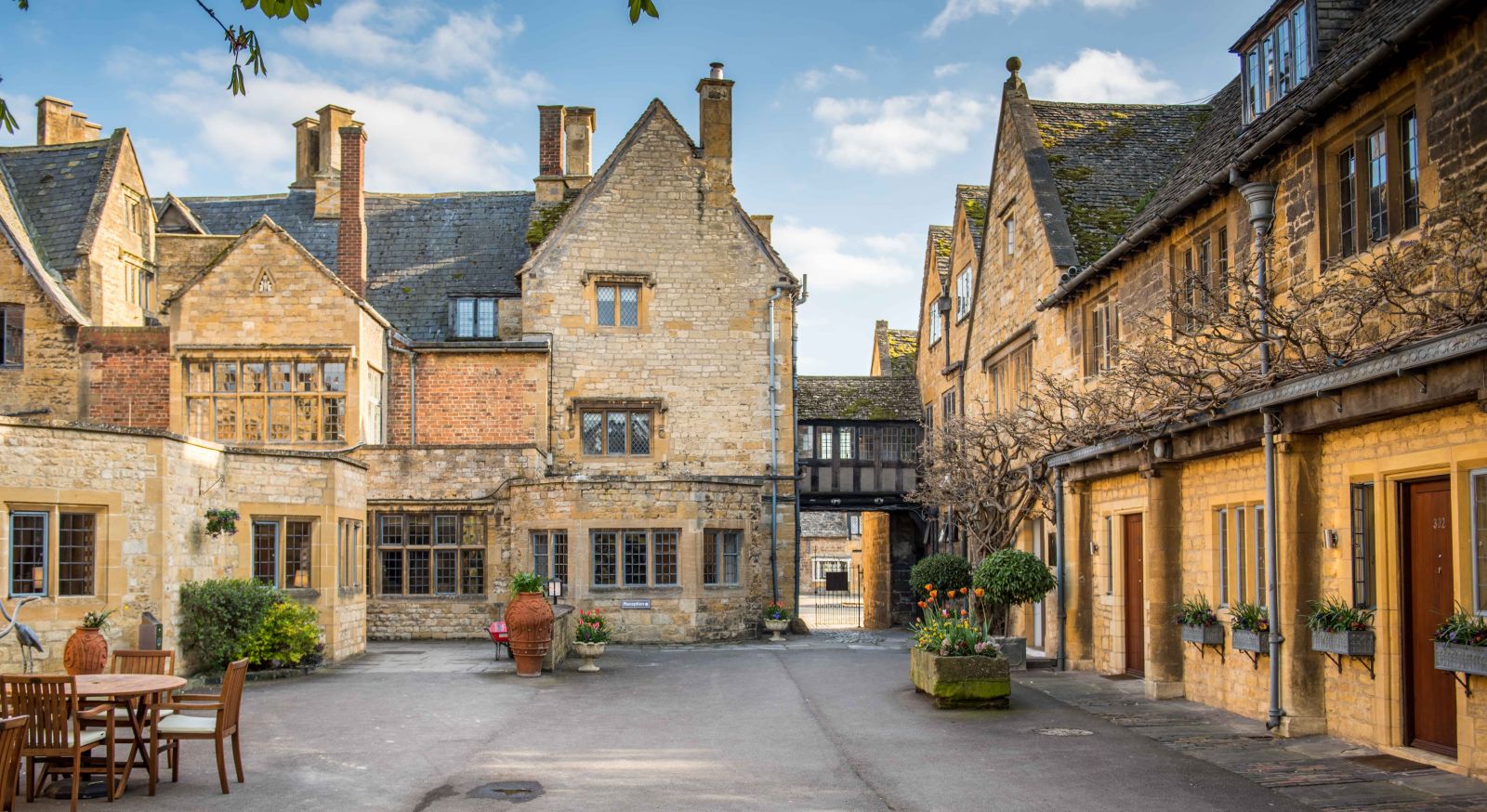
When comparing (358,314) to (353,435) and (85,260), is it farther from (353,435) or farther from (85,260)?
(85,260)

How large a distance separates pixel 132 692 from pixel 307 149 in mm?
32726

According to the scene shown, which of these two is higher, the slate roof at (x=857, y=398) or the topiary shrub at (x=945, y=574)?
the slate roof at (x=857, y=398)

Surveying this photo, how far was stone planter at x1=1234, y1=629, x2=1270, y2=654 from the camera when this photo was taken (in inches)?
508

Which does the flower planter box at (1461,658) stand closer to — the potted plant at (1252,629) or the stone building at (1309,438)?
the stone building at (1309,438)

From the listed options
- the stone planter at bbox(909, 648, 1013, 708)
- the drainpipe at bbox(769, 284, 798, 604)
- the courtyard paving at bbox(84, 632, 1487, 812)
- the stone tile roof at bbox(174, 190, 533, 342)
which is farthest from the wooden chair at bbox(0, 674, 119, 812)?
the stone tile roof at bbox(174, 190, 533, 342)

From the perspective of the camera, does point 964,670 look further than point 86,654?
Yes

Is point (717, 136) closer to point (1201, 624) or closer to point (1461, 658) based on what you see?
point (1201, 624)

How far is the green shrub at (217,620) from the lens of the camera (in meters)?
17.9

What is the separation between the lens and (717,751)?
12453mm

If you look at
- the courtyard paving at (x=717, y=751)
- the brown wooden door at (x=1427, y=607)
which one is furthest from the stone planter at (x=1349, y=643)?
the courtyard paving at (x=717, y=751)

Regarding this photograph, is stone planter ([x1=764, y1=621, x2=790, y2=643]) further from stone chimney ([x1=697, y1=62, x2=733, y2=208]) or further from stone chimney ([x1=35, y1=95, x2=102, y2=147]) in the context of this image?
stone chimney ([x1=35, y1=95, x2=102, y2=147])

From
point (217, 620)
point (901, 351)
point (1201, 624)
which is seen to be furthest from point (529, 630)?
point (901, 351)

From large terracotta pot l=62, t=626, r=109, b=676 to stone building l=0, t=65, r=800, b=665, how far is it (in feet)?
26.9

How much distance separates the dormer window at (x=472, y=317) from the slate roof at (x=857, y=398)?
A: 8.17 m
